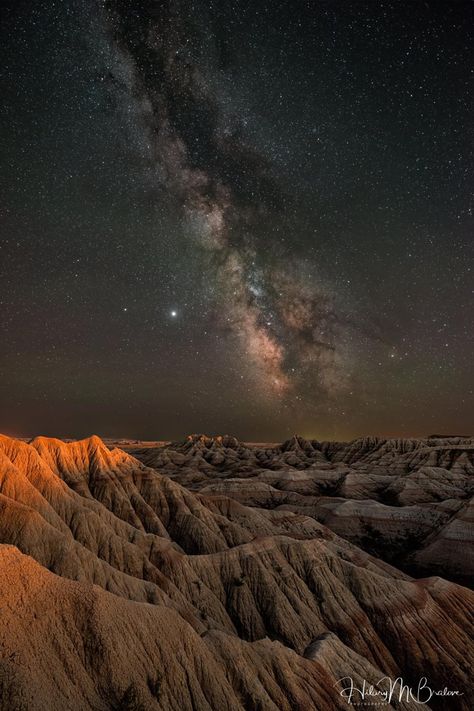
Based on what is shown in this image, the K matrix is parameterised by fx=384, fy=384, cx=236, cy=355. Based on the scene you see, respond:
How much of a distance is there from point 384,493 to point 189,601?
79.2 metres

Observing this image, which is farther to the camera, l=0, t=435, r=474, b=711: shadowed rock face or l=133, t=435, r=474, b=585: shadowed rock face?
l=133, t=435, r=474, b=585: shadowed rock face

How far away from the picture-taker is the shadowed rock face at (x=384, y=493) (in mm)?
67812

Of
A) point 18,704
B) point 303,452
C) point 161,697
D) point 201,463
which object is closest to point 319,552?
point 161,697

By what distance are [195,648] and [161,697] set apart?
11.5 ft

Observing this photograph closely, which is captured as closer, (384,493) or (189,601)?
(189,601)

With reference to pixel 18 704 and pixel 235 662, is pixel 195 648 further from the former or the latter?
pixel 18 704

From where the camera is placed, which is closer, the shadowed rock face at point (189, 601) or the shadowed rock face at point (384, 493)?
the shadowed rock face at point (189, 601)

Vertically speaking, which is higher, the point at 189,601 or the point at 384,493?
the point at 384,493

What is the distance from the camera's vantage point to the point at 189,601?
119ft

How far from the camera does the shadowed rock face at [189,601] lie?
17328mm

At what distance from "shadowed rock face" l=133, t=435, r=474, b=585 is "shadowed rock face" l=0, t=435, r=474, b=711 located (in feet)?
2.73

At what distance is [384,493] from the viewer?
101m

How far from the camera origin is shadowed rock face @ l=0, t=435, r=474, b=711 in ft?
56.9

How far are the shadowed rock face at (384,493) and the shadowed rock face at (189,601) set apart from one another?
831 millimetres
